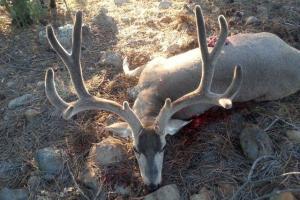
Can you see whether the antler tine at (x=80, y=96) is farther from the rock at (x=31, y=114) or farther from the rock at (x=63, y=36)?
the rock at (x=63, y=36)

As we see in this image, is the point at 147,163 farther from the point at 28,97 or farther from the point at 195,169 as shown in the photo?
the point at 28,97

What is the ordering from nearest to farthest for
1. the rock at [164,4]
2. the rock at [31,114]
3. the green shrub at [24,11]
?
1. the rock at [31,114]
2. the green shrub at [24,11]
3. the rock at [164,4]

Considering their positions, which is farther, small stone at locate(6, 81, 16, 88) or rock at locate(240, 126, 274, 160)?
small stone at locate(6, 81, 16, 88)

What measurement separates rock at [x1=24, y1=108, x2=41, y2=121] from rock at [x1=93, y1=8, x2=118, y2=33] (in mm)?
1978

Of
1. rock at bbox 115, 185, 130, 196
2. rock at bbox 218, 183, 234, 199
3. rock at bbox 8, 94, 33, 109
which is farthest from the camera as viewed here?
rock at bbox 8, 94, 33, 109

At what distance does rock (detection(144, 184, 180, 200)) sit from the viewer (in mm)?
4410

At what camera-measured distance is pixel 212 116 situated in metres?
5.20

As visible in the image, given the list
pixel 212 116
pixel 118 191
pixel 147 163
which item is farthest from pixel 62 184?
pixel 212 116

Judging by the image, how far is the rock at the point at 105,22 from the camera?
23.3ft

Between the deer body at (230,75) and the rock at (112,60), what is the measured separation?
2.42ft

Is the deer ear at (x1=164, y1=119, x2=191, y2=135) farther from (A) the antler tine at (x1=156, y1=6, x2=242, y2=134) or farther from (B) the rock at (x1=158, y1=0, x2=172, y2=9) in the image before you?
(B) the rock at (x1=158, y1=0, x2=172, y2=9)

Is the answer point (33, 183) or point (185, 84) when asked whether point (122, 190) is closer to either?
point (33, 183)

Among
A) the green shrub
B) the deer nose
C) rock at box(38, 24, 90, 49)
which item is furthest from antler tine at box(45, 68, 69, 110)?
the green shrub

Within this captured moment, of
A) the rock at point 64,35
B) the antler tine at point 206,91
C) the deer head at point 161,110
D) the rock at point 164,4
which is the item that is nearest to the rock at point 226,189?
the deer head at point 161,110
